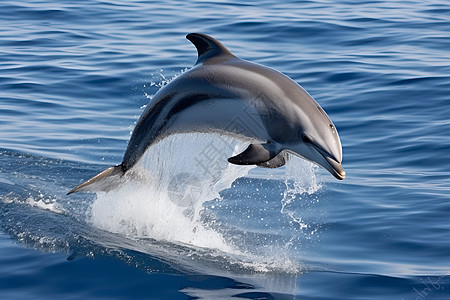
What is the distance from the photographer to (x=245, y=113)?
6.94 m

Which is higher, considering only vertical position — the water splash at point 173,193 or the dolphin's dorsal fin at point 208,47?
the dolphin's dorsal fin at point 208,47

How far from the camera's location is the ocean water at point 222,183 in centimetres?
678

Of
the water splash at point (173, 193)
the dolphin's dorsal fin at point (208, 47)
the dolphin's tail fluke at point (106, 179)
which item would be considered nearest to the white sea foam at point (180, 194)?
the water splash at point (173, 193)

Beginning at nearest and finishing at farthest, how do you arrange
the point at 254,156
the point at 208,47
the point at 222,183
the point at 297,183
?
the point at 254,156 < the point at 208,47 < the point at 297,183 < the point at 222,183

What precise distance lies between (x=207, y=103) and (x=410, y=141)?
4583 millimetres

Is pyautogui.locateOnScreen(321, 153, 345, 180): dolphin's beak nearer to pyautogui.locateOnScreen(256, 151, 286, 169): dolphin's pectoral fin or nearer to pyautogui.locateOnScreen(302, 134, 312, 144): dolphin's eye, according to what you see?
pyautogui.locateOnScreen(302, 134, 312, 144): dolphin's eye

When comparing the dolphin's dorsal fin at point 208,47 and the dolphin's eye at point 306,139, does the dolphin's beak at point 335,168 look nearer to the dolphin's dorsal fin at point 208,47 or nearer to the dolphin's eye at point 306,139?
the dolphin's eye at point 306,139

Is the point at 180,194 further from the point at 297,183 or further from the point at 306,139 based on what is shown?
the point at 306,139

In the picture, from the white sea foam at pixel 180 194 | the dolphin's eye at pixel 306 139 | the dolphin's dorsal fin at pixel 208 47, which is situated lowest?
the white sea foam at pixel 180 194

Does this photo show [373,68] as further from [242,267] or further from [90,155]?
[242,267]

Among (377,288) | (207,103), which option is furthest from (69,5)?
(377,288)

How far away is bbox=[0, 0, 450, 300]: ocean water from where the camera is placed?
22.2 feet

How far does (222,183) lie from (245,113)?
7.27 ft

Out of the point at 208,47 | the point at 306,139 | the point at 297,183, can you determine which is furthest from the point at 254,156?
the point at 297,183
